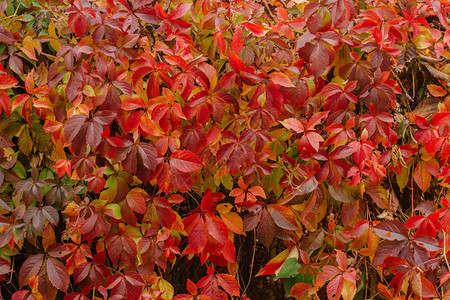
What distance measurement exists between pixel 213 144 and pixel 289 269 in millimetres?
521

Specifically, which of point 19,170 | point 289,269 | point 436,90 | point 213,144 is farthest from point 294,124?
point 19,170

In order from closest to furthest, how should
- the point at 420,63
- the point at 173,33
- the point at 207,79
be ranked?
the point at 207,79 < the point at 173,33 < the point at 420,63

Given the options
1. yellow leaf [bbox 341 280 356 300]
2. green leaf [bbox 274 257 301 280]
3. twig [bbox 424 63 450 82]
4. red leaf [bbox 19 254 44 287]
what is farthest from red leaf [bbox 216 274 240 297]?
twig [bbox 424 63 450 82]

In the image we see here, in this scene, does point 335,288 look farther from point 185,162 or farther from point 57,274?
point 57,274

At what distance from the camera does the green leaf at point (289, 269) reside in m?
1.49

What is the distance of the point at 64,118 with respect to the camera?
4.72 feet

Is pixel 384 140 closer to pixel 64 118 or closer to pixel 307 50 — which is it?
pixel 307 50

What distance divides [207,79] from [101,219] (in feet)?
1.93

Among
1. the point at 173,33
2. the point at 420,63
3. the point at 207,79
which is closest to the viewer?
the point at 207,79

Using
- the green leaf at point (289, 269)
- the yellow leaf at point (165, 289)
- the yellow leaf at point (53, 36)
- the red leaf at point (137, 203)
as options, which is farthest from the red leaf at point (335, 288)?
the yellow leaf at point (53, 36)

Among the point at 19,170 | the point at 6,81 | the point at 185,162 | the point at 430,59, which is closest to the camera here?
the point at 185,162

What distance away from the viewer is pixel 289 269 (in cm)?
149

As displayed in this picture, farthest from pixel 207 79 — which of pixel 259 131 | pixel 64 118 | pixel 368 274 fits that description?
pixel 368 274

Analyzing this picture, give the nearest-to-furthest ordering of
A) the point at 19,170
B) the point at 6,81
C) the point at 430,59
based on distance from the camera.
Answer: the point at 6,81 < the point at 19,170 < the point at 430,59
